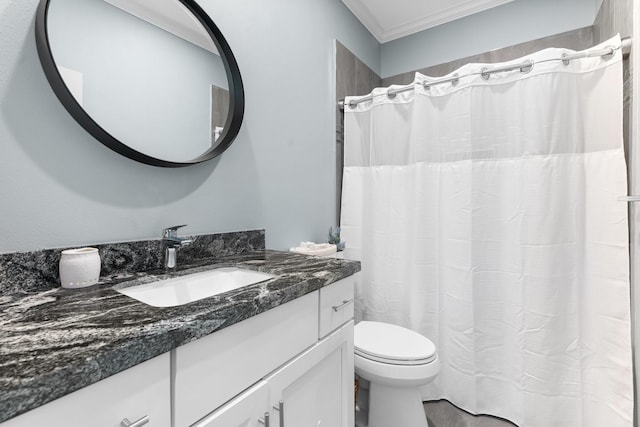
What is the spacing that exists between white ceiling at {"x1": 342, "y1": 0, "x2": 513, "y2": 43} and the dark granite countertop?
2202 mm

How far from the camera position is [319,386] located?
0.95m

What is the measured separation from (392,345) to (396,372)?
0.14 m

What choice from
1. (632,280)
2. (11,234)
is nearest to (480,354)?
(632,280)

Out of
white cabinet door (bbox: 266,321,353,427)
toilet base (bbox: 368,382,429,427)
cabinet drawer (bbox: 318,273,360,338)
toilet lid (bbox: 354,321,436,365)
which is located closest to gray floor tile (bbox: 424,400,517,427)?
toilet base (bbox: 368,382,429,427)

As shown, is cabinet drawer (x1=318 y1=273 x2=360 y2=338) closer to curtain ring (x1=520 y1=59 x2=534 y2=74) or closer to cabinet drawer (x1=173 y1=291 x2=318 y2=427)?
cabinet drawer (x1=173 y1=291 x2=318 y2=427)

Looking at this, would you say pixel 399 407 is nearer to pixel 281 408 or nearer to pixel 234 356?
pixel 281 408

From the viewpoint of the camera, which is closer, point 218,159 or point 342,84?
point 218,159

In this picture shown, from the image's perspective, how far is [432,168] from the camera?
1712 millimetres

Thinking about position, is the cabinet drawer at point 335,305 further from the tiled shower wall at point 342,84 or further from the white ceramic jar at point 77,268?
the tiled shower wall at point 342,84

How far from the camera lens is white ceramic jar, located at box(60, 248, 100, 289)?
76 cm

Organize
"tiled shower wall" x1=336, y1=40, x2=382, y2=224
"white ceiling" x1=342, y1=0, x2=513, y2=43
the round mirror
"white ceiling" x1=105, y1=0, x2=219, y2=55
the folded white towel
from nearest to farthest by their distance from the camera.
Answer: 1. the round mirror
2. "white ceiling" x1=105, y1=0, x2=219, y2=55
3. the folded white towel
4. "tiled shower wall" x1=336, y1=40, x2=382, y2=224
5. "white ceiling" x1=342, y1=0, x2=513, y2=43

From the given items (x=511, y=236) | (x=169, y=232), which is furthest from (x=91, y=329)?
(x=511, y=236)

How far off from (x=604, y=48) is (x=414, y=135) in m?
0.87

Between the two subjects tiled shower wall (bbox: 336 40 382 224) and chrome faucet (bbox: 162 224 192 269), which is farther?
tiled shower wall (bbox: 336 40 382 224)
